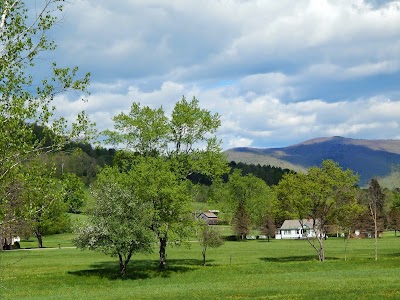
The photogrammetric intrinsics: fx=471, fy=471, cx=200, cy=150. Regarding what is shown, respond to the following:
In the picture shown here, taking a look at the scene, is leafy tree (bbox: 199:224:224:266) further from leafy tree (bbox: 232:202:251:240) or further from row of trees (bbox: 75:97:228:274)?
leafy tree (bbox: 232:202:251:240)

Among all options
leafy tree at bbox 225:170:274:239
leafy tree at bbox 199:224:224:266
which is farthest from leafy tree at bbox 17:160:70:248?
leafy tree at bbox 225:170:274:239

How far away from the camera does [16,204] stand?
18.2m

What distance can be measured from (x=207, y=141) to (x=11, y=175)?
41294 mm

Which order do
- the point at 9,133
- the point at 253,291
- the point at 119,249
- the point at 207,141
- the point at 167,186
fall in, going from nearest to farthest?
the point at 9,133
the point at 253,291
the point at 119,249
the point at 167,186
the point at 207,141

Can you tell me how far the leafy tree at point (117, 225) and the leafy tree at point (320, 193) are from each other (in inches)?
929

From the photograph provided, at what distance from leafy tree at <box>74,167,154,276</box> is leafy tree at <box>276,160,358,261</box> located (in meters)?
23.6

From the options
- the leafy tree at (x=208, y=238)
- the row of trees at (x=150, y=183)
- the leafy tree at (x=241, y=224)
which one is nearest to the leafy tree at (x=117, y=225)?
the row of trees at (x=150, y=183)

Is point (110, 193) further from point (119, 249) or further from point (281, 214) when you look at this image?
point (281, 214)

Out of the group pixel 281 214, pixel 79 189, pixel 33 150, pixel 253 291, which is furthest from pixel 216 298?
pixel 281 214

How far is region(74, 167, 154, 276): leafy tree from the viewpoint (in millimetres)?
47562

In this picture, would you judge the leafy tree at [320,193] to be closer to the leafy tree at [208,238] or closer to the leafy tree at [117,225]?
the leafy tree at [208,238]

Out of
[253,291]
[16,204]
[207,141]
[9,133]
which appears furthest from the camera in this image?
[207,141]

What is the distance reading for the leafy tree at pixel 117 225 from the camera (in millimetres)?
47562

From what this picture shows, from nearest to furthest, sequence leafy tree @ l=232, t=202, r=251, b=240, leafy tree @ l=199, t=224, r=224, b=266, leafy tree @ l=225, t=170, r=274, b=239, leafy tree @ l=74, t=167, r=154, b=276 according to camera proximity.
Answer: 1. leafy tree @ l=74, t=167, r=154, b=276
2. leafy tree @ l=199, t=224, r=224, b=266
3. leafy tree @ l=232, t=202, r=251, b=240
4. leafy tree @ l=225, t=170, r=274, b=239
